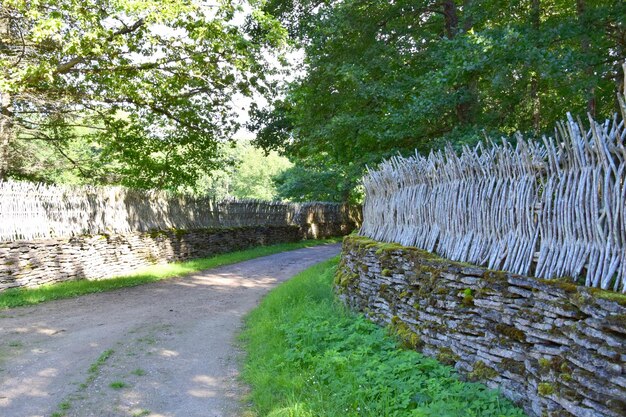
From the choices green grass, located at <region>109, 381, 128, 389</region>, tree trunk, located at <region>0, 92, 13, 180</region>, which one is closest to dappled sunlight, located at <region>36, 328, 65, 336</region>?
green grass, located at <region>109, 381, 128, 389</region>

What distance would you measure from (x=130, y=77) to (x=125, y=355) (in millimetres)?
12186

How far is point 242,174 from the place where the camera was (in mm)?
85000

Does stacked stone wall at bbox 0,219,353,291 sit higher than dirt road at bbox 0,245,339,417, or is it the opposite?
stacked stone wall at bbox 0,219,353,291

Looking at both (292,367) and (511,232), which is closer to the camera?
(511,232)

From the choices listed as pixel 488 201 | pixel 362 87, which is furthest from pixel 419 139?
pixel 488 201

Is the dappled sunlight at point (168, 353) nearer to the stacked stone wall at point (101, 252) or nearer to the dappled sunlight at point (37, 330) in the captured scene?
the dappled sunlight at point (37, 330)

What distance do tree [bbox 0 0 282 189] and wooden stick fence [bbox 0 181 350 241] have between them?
2444 mm

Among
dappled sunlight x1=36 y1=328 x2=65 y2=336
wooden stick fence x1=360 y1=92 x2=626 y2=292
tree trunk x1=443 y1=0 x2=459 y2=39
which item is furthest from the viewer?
tree trunk x1=443 y1=0 x2=459 y2=39

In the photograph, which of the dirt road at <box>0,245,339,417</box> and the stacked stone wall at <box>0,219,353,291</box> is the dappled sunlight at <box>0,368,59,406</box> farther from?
the stacked stone wall at <box>0,219,353,291</box>

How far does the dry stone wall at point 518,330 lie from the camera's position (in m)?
3.15

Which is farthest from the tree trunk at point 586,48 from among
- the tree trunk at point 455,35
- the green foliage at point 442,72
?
the tree trunk at point 455,35

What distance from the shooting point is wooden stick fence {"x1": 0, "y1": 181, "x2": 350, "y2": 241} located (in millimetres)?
11562

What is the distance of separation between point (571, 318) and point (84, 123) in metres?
18.1

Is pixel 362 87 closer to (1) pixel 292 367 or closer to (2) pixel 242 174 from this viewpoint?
(1) pixel 292 367
